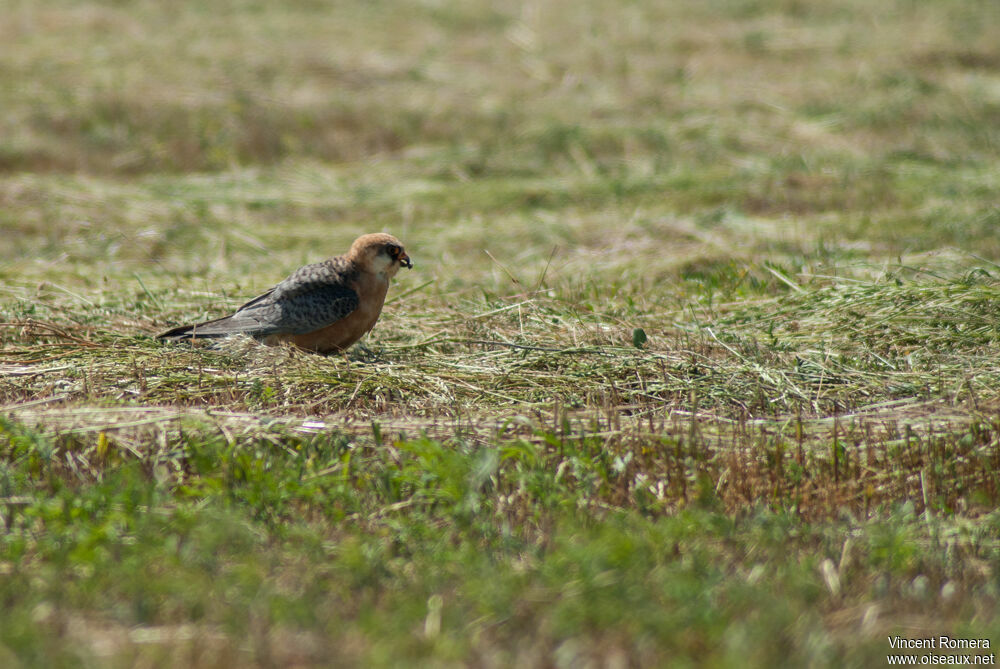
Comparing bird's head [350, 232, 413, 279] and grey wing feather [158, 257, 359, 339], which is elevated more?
bird's head [350, 232, 413, 279]

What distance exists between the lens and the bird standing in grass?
6.62m

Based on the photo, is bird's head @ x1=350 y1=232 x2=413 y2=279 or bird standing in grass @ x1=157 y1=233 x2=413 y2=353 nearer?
bird standing in grass @ x1=157 y1=233 x2=413 y2=353

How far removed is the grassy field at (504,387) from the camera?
347 centimetres

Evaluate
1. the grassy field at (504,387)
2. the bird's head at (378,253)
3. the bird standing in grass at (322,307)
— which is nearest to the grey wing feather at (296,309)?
the bird standing in grass at (322,307)

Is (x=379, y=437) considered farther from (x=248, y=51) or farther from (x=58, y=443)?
(x=248, y=51)

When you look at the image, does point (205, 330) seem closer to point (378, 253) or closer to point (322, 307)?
point (322, 307)

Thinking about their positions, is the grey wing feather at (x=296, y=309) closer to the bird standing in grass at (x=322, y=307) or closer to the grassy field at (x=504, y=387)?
the bird standing in grass at (x=322, y=307)

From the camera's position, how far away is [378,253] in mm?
6910

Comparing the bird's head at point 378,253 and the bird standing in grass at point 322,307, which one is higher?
the bird's head at point 378,253

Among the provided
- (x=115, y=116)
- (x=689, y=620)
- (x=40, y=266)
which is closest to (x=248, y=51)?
(x=115, y=116)

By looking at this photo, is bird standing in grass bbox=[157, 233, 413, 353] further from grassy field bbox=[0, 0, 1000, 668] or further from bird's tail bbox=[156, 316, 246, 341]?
grassy field bbox=[0, 0, 1000, 668]

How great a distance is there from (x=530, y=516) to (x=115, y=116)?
1226 centimetres

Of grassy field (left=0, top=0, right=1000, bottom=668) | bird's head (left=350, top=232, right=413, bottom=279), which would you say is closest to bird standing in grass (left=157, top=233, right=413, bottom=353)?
bird's head (left=350, top=232, right=413, bottom=279)

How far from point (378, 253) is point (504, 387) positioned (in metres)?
1.58
